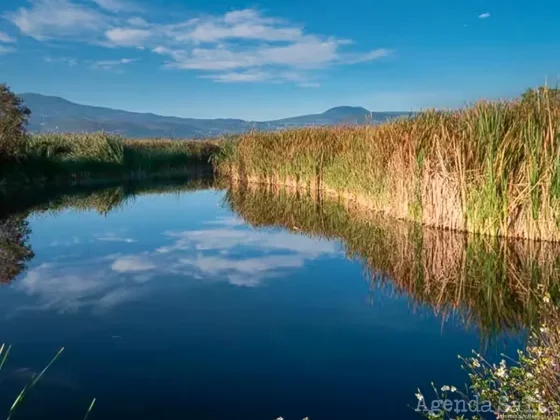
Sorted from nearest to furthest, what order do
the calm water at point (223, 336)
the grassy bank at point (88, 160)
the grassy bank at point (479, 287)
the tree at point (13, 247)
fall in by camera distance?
the grassy bank at point (479, 287) → the calm water at point (223, 336) → the tree at point (13, 247) → the grassy bank at point (88, 160)

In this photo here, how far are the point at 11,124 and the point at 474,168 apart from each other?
46.3 feet

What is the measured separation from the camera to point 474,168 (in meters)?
8.60

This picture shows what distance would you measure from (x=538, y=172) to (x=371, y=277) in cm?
294

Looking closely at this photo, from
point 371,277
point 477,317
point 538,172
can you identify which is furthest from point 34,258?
point 538,172

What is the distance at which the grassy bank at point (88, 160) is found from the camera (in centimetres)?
1816

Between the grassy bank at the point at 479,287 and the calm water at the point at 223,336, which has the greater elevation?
the grassy bank at the point at 479,287

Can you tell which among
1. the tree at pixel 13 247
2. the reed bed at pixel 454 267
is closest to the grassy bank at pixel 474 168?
the reed bed at pixel 454 267

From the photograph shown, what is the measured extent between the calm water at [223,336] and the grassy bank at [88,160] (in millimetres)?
10388

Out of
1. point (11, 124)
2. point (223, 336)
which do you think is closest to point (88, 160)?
point (11, 124)

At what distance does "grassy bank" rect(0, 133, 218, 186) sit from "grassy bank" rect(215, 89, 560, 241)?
36.8 feet

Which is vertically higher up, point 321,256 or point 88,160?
point 88,160

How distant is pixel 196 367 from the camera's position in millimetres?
4348

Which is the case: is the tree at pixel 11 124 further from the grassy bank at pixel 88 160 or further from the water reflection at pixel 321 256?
the water reflection at pixel 321 256

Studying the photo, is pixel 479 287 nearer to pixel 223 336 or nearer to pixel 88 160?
pixel 223 336
